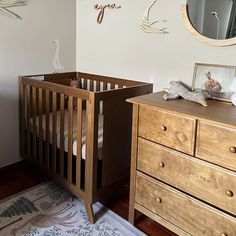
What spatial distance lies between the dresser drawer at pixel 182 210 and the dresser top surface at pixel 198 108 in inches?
19.6

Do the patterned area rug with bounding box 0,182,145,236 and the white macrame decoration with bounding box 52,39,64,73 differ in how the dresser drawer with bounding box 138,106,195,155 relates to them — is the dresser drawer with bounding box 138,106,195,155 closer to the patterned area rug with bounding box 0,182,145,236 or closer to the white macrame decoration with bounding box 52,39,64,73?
the patterned area rug with bounding box 0,182,145,236

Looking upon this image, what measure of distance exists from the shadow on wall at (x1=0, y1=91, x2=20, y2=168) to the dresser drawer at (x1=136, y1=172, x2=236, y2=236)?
54.5 inches

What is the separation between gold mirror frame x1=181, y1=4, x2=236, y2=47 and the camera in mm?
1821

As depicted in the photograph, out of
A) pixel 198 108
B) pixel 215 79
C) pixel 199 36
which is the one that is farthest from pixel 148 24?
pixel 198 108

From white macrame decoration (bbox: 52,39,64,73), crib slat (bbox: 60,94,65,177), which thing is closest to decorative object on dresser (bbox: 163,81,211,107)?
crib slat (bbox: 60,94,65,177)

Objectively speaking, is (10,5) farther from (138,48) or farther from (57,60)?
Answer: (138,48)

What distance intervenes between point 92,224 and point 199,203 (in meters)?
0.82

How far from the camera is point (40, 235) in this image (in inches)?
74.2

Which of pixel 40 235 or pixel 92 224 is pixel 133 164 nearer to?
pixel 92 224

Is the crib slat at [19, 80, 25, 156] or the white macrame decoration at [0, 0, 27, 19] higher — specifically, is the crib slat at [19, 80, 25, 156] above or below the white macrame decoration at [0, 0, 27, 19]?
below

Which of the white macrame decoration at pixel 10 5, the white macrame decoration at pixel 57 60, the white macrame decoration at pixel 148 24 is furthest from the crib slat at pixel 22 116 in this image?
the white macrame decoration at pixel 148 24

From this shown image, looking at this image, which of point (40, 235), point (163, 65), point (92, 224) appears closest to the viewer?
point (40, 235)

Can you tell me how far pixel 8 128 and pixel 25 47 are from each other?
77 centimetres

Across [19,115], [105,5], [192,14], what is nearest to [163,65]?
[192,14]
